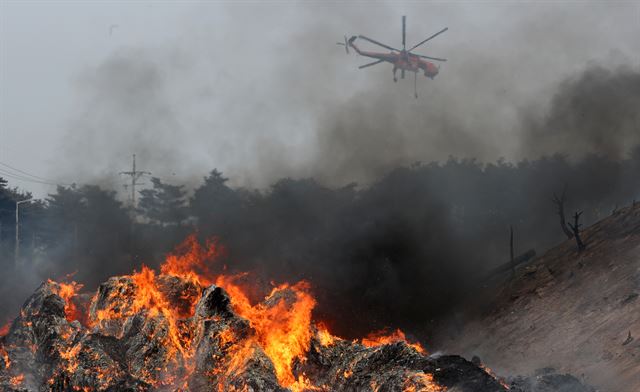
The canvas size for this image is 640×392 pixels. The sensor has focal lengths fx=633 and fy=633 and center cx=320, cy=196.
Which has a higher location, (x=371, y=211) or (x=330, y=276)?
(x=371, y=211)

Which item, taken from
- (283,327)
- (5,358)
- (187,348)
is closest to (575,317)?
(283,327)

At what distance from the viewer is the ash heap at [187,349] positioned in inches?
901

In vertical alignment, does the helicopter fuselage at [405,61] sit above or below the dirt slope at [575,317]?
above

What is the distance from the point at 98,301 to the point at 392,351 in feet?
47.2

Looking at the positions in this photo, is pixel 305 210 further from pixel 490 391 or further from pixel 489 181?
pixel 490 391

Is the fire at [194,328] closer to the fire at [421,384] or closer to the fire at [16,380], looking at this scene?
the fire at [421,384]

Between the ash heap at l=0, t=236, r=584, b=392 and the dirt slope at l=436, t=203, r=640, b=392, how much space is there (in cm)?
814

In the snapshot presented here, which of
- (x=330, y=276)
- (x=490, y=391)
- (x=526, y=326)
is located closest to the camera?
(x=490, y=391)

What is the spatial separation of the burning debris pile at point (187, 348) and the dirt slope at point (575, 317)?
8.21 meters

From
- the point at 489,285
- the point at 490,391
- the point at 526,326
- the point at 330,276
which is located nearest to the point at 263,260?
the point at 330,276

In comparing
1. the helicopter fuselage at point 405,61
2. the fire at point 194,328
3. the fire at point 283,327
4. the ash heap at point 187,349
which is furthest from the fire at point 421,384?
the helicopter fuselage at point 405,61

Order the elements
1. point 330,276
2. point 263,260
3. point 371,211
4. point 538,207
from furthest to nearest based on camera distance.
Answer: point 538,207 < point 371,211 < point 263,260 < point 330,276

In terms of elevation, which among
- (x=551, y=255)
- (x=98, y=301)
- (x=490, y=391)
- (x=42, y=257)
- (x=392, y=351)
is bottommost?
(x=490, y=391)

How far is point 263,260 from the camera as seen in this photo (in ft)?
153
